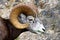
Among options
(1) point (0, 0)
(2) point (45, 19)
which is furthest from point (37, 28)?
(1) point (0, 0)

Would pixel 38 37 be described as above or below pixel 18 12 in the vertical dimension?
below

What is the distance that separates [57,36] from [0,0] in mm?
6568

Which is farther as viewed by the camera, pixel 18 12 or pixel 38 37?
pixel 38 37

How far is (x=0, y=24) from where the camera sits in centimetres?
563

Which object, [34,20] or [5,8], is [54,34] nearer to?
[34,20]

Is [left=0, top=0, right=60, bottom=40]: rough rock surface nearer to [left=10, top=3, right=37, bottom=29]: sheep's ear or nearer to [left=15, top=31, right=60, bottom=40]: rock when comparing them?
[left=15, top=31, right=60, bottom=40]: rock

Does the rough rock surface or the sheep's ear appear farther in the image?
the rough rock surface

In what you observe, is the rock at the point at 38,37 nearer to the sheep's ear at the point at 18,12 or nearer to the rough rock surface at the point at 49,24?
the rough rock surface at the point at 49,24

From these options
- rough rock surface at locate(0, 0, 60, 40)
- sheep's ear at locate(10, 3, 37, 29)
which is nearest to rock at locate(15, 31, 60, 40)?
rough rock surface at locate(0, 0, 60, 40)

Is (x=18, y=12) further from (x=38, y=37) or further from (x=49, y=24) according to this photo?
(x=49, y=24)

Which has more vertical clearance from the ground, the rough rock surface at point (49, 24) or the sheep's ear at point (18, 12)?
the sheep's ear at point (18, 12)

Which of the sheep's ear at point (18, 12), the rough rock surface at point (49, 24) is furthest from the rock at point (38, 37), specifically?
the sheep's ear at point (18, 12)

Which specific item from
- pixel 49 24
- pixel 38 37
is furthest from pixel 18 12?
pixel 49 24

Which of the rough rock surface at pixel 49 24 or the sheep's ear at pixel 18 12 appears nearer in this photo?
the sheep's ear at pixel 18 12
